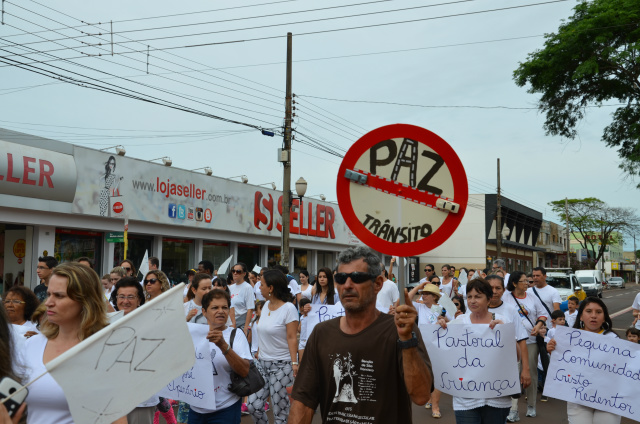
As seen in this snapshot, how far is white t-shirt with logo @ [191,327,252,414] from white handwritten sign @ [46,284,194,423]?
6.27ft

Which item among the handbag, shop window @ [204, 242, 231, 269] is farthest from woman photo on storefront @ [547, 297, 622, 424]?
shop window @ [204, 242, 231, 269]

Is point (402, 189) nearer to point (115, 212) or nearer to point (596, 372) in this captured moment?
point (596, 372)

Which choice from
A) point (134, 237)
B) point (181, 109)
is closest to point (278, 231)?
point (134, 237)

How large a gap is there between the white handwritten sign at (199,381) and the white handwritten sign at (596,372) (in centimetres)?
315

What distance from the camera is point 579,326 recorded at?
6.27 m

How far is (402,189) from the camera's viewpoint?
11.5 feet

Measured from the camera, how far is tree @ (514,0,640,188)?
61.6 feet

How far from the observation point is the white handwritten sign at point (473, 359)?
17.1 ft

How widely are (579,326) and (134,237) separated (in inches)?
726

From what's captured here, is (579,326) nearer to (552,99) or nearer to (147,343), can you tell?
(147,343)

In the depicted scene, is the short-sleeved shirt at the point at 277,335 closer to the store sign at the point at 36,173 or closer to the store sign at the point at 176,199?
the store sign at the point at 36,173

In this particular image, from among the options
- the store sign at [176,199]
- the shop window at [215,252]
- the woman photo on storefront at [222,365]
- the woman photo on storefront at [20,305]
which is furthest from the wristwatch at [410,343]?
the shop window at [215,252]

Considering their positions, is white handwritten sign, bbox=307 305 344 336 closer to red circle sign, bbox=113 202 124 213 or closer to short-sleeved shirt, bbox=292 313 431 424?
short-sleeved shirt, bbox=292 313 431 424

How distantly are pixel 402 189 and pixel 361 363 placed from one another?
972 mm
